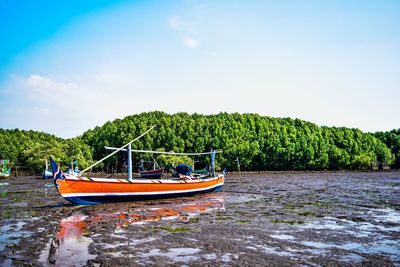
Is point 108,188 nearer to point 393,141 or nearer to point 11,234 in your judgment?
point 11,234

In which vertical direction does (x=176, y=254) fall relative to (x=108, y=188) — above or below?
below

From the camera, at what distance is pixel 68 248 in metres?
10.9

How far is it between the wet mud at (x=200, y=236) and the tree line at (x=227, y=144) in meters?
58.2

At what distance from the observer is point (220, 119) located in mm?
100000

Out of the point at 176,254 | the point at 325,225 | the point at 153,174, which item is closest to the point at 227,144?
the point at 153,174

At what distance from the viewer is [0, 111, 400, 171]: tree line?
272ft

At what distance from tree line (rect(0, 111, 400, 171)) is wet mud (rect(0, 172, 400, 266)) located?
191 feet

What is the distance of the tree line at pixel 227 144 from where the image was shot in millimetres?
82875

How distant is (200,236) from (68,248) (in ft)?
14.8

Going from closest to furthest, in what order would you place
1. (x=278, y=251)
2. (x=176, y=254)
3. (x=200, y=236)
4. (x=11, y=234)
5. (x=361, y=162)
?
(x=176, y=254)
(x=278, y=251)
(x=200, y=236)
(x=11, y=234)
(x=361, y=162)

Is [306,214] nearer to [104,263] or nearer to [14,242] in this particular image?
[104,263]

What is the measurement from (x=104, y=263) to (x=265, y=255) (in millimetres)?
4559

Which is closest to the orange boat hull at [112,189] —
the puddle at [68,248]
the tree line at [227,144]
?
the puddle at [68,248]

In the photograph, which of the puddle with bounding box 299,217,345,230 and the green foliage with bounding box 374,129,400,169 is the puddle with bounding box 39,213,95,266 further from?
the green foliage with bounding box 374,129,400,169
